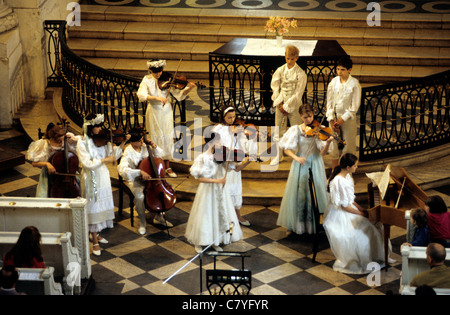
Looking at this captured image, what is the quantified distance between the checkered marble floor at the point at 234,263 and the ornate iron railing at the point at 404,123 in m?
1.57

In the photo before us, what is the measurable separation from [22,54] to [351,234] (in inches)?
265

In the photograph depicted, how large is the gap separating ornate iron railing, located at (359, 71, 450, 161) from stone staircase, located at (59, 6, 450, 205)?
1.90 meters

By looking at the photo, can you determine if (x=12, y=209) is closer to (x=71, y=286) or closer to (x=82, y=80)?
(x=71, y=286)

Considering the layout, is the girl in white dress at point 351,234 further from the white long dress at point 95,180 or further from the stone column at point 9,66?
the stone column at point 9,66

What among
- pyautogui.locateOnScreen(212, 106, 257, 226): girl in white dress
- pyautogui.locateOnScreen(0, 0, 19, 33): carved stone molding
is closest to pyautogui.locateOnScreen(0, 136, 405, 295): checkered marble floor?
pyautogui.locateOnScreen(212, 106, 257, 226): girl in white dress

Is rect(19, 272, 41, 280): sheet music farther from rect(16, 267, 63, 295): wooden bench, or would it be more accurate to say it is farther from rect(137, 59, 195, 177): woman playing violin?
rect(137, 59, 195, 177): woman playing violin

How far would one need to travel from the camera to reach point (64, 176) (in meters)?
9.23

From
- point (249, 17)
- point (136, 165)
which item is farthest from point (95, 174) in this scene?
point (249, 17)

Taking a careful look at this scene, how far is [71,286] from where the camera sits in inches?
320

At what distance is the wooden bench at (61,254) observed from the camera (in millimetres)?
8219

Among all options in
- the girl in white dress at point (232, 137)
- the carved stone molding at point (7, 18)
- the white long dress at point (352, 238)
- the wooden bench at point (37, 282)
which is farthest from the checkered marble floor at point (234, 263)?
the carved stone molding at point (7, 18)

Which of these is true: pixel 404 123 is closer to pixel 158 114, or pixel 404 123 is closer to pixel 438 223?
pixel 158 114

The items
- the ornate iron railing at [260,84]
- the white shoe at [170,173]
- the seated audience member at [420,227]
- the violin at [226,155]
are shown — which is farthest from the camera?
the ornate iron railing at [260,84]
